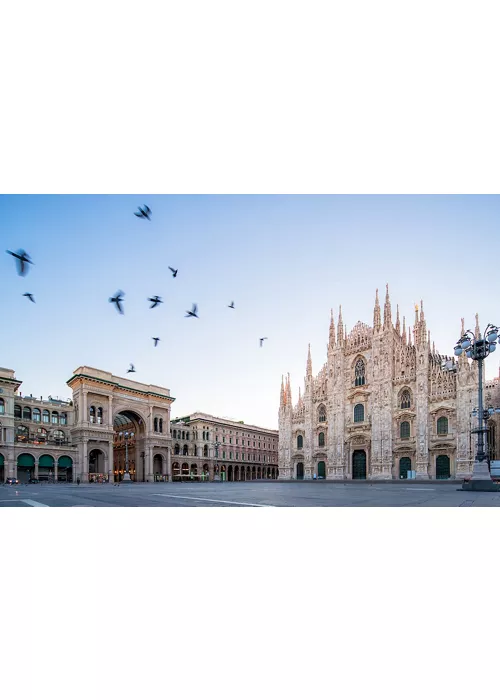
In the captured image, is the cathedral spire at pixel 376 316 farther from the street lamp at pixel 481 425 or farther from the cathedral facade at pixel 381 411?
the street lamp at pixel 481 425

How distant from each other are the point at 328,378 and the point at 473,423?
50.1 feet

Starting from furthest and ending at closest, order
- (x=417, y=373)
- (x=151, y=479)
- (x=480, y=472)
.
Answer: (x=151, y=479)
(x=417, y=373)
(x=480, y=472)

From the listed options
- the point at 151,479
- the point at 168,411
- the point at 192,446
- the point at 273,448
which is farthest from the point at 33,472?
the point at 273,448

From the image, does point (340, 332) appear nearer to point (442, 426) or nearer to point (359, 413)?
point (359, 413)

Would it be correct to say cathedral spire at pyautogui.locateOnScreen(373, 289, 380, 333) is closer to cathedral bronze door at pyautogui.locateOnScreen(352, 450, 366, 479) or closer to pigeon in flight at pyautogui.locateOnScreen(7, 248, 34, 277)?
cathedral bronze door at pyautogui.locateOnScreen(352, 450, 366, 479)

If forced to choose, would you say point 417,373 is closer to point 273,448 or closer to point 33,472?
point 33,472

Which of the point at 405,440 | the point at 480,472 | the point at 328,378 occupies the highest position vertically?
the point at 328,378

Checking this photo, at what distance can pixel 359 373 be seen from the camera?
4556 cm

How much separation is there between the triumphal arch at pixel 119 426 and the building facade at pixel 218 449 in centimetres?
648

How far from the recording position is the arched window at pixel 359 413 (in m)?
44.3

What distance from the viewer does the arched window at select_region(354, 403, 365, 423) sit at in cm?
4428

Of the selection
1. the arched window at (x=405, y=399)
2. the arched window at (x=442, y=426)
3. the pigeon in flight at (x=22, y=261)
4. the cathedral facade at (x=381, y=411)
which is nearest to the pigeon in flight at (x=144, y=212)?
the pigeon in flight at (x=22, y=261)

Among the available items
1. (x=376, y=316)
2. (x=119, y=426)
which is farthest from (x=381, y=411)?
(x=119, y=426)
